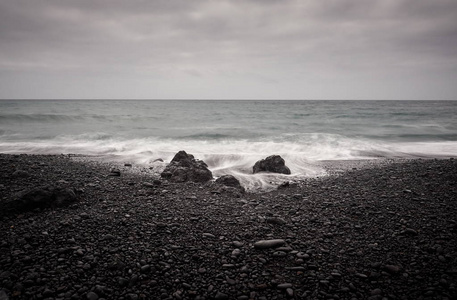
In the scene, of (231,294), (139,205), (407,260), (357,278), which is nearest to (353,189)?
(407,260)

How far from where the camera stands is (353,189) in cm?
682

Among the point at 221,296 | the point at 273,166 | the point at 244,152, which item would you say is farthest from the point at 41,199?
the point at 244,152

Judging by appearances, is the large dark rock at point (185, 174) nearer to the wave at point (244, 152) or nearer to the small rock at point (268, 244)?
the wave at point (244, 152)

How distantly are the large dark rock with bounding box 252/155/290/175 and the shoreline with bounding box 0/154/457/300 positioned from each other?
9.63ft

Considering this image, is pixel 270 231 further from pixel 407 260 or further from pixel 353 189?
pixel 353 189

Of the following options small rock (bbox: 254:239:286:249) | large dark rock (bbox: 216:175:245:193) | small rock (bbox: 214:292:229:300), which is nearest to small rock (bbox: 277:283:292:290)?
small rock (bbox: 214:292:229:300)

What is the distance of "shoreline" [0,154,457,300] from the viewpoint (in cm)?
303

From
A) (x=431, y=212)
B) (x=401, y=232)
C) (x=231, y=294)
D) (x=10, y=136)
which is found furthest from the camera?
(x=10, y=136)

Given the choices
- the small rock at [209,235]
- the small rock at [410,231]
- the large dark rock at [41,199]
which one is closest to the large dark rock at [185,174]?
the large dark rock at [41,199]

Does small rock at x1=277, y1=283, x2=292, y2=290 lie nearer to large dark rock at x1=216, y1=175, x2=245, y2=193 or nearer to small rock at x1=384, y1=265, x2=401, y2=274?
small rock at x1=384, y1=265, x2=401, y2=274

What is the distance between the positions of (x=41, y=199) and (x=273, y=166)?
7.08m

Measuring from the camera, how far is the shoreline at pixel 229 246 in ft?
9.95

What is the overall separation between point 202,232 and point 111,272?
1550 mm

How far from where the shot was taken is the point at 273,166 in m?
9.38
